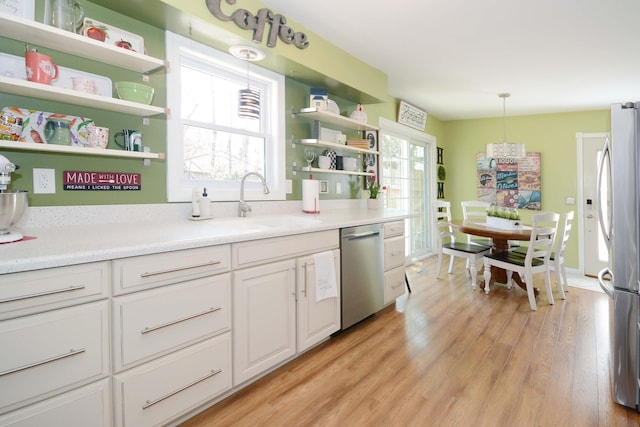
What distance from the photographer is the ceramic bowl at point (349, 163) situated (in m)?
3.41

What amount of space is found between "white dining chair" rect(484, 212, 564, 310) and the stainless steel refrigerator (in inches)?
55.2

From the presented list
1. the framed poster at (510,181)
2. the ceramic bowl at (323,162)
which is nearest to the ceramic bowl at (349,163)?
the ceramic bowl at (323,162)

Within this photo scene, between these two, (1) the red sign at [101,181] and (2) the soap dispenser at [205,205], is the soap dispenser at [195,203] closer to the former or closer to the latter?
(2) the soap dispenser at [205,205]

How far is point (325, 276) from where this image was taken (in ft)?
7.46

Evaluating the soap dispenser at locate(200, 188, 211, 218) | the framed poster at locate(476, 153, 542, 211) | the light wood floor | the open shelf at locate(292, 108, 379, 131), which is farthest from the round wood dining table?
the soap dispenser at locate(200, 188, 211, 218)

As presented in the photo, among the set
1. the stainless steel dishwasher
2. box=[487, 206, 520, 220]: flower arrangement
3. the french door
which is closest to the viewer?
the stainless steel dishwasher

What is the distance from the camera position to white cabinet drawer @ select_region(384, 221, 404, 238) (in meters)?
2.93

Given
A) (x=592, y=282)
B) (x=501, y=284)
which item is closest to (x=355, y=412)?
(x=501, y=284)

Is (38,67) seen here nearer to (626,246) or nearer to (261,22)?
(261,22)

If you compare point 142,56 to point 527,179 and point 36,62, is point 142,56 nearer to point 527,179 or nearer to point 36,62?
point 36,62

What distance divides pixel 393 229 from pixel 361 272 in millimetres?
615

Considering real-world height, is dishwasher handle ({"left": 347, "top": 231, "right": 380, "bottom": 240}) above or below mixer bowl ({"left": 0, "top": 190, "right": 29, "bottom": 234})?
below

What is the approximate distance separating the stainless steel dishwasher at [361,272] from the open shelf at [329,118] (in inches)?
41.1

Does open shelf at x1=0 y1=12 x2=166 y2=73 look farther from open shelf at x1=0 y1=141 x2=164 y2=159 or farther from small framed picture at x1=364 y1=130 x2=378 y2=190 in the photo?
small framed picture at x1=364 y1=130 x2=378 y2=190
